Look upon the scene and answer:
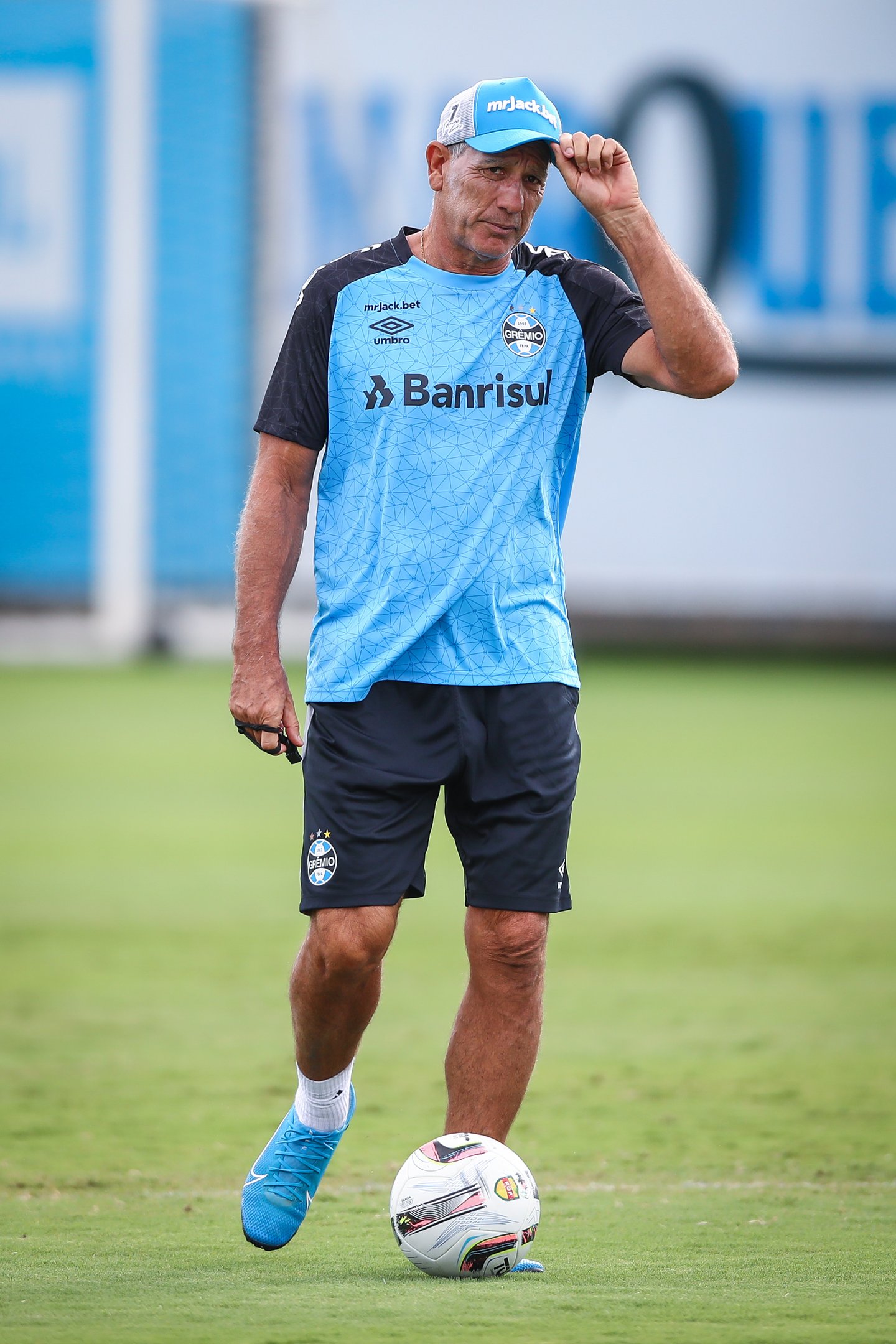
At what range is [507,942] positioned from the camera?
4.08 metres

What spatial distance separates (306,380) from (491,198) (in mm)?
538

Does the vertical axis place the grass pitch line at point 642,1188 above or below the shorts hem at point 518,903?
below

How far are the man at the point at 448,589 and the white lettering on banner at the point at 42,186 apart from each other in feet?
59.4

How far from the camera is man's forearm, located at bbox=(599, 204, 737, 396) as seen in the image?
3998mm

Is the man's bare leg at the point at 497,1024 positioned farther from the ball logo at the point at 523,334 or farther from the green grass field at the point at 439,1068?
the ball logo at the point at 523,334

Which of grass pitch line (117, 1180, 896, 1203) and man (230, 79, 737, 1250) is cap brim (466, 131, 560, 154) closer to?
man (230, 79, 737, 1250)

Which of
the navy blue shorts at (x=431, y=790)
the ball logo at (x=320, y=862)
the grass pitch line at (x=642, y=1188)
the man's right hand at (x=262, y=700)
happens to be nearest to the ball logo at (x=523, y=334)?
the navy blue shorts at (x=431, y=790)

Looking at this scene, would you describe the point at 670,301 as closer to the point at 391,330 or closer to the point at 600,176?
the point at 600,176

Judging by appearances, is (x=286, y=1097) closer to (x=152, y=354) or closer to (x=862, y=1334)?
(x=862, y=1334)

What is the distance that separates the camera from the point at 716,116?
21.7 m

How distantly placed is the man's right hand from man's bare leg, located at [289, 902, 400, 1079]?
1.25ft

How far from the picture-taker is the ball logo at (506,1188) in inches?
152

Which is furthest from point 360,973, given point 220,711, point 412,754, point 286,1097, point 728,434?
point 728,434

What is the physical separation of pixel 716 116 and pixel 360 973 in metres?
19.2
